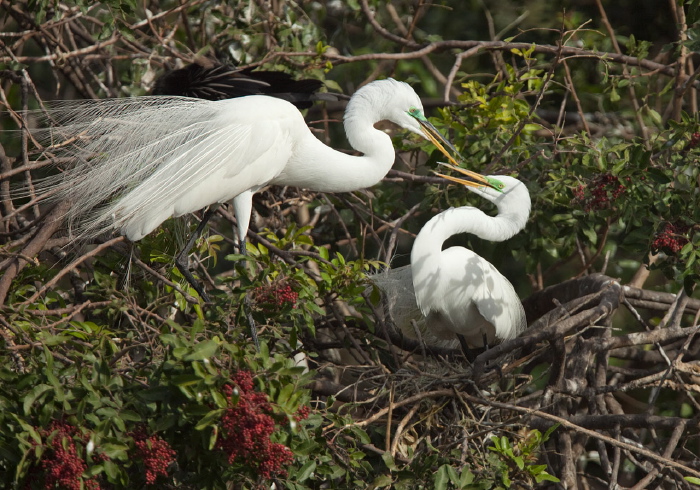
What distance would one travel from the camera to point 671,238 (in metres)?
3.07

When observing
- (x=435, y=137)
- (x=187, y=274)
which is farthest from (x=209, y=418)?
(x=435, y=137)

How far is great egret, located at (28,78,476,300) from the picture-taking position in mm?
3166

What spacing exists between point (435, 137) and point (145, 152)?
120cm

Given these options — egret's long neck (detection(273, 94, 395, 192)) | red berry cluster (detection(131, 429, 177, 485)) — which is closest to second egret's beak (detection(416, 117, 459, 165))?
egret's long neck (detection(273, 94, 395, 192))

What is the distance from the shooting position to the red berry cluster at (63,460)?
2016 mm

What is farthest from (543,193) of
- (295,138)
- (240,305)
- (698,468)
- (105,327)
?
(105,327)

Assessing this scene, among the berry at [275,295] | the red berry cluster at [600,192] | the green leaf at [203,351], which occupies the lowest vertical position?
the red berry cluster at [600,192]

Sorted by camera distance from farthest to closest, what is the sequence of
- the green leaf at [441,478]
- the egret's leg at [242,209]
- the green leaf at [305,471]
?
the egret's leg at [242,209]
the green leaf at [441,478]
the green leaf at [305,471]

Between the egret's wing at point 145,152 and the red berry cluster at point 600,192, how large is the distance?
117 centimetres

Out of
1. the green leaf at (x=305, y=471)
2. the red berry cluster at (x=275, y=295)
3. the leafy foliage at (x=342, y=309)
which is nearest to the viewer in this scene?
the leafy foliage at (x=342, y=309)

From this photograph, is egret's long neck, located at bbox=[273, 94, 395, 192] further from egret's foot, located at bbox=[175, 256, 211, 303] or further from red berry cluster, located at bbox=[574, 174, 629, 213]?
red berry cluster, located at bbox=[574, 174, 629, 213]

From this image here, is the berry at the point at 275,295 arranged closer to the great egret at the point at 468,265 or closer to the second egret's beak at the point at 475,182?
the great egret at the point at 468,265

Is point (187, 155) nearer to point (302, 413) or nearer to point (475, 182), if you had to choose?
point (475, 182)

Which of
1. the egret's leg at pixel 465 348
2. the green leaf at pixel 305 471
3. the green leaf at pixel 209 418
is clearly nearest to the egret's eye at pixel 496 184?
the egret's leg at pixel 465 348
